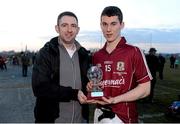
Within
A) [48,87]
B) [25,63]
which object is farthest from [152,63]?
[25,63]

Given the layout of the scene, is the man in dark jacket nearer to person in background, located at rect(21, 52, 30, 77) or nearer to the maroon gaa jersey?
the maroon gaa jersey

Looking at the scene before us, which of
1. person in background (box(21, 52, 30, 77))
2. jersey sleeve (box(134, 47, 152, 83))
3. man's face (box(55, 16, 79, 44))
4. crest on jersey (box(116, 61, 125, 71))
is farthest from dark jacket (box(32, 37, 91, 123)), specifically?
person in background (box(21, 52, 30, 77))

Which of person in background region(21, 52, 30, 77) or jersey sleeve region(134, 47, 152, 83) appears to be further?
person in background region(21, 52, 30, 77)

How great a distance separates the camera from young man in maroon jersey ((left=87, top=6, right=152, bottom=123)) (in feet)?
A: 13.0

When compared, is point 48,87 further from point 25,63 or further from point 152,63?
point 25,63

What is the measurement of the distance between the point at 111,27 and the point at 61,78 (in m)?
0.66

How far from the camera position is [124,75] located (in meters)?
4.00

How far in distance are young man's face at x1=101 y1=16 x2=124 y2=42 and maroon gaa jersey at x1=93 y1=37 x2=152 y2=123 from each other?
0.12 meters

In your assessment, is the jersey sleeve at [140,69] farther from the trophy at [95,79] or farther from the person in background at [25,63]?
the person in background at [25,63]

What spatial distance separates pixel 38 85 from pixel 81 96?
414 millimetres

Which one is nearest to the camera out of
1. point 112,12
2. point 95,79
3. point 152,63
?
point 95,79

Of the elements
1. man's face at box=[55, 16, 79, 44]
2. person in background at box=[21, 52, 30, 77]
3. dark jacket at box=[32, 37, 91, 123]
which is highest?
man's face at box=[55, 16, 79, 44]

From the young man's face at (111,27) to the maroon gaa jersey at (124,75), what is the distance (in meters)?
0.12

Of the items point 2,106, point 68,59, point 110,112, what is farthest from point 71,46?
point 2,106
